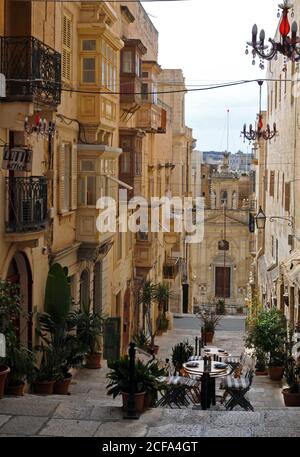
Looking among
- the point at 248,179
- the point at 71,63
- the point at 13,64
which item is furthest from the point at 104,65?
the point at 248,179

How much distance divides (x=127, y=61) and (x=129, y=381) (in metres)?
16.0

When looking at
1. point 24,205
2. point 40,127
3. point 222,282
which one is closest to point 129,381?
point 24,205

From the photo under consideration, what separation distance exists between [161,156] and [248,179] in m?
32.4

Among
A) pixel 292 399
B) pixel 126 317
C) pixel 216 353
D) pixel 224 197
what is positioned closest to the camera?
pixel 292 399

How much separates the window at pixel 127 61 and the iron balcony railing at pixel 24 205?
35.8ft

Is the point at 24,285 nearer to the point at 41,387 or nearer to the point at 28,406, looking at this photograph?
the point at 41,387

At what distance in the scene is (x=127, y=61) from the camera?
79.1 ft

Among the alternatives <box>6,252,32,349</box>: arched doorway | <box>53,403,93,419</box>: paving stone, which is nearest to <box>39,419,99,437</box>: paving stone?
<box>53,403,93,419</box>: paving stone

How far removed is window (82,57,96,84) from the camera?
1859cm

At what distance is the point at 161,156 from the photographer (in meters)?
37.0

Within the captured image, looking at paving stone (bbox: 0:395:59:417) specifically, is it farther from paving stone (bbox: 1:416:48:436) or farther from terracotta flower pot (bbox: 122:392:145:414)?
terracotta flower pot (bbox: 122:392:145:414)
